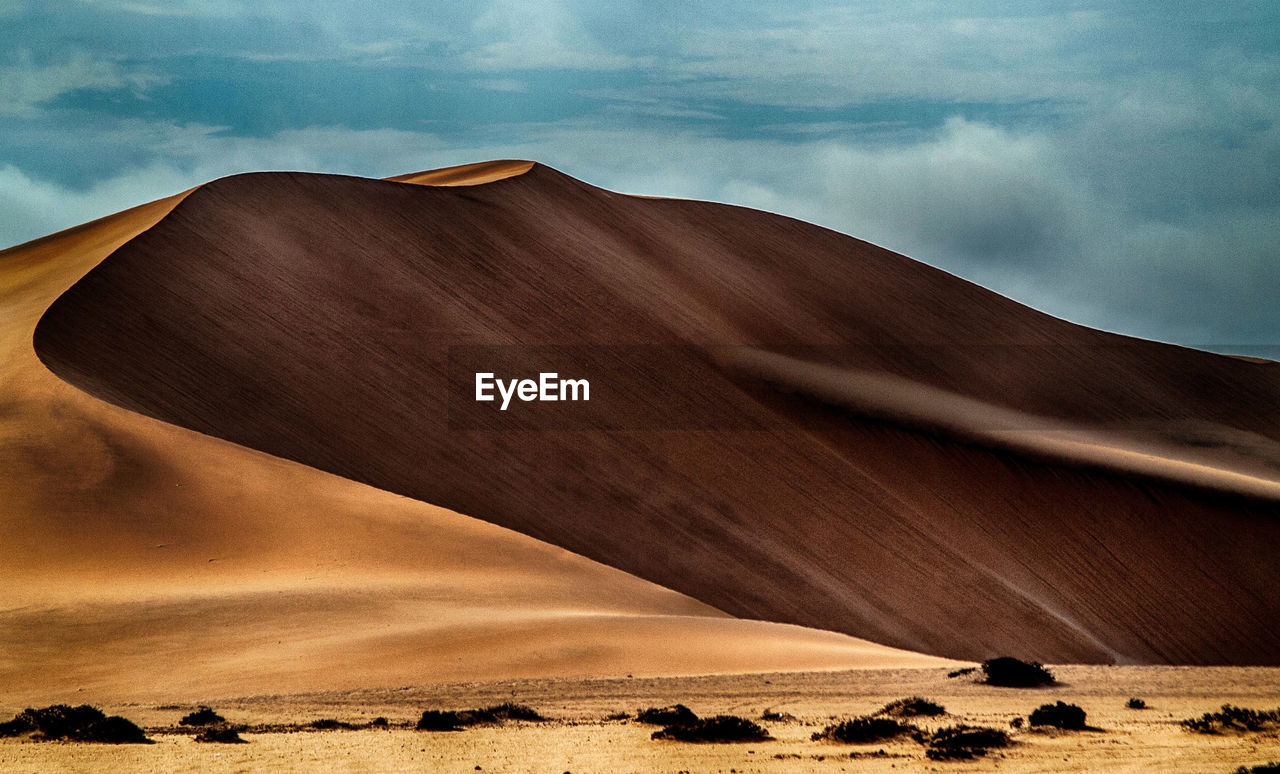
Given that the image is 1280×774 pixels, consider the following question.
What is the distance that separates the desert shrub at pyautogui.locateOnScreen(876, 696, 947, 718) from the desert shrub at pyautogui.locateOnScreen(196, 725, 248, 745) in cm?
615

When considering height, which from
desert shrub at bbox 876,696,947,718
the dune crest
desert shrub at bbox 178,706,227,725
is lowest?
desert shrub at bbox 876,696,947,718

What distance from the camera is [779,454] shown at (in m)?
32.2

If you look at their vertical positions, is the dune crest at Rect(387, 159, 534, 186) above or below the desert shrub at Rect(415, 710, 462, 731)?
above

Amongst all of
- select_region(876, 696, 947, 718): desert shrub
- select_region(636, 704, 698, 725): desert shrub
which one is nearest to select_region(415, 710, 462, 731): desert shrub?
select_region(636, 704, 698, 725): desert shrub

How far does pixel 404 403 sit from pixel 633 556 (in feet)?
23.6

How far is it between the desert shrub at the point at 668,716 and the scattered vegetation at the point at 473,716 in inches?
40.4

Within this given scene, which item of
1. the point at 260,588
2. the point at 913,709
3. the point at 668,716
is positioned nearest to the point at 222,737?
the point at 668,716

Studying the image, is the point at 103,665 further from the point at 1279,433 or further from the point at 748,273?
the point at 1279,433

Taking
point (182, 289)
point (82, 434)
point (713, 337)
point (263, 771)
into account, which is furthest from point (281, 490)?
point (713, 337)

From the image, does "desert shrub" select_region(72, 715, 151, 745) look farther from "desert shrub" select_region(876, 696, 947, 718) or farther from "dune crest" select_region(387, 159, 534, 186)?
"dune crest" select_region(387, 159, 534, 186)

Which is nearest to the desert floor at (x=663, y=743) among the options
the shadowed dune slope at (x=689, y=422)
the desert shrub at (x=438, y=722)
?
the desert shrub at (x=438, y=722)

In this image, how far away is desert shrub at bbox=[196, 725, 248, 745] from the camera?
1098 cm

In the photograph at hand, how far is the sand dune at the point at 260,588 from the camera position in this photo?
14.9 m

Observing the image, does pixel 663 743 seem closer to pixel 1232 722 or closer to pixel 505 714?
pixel 505 714
